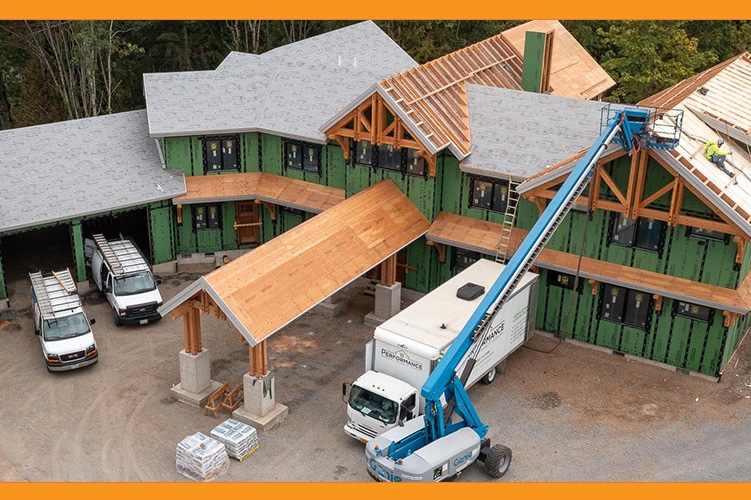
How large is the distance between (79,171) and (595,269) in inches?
919

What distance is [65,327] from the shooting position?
108 feet

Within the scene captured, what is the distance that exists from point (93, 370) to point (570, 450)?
18007mm

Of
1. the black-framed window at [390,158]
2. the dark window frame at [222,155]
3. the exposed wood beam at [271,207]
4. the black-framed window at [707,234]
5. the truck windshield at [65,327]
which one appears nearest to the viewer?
the black-framed window at [707,234]

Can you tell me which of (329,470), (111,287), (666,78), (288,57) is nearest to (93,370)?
(111,287)

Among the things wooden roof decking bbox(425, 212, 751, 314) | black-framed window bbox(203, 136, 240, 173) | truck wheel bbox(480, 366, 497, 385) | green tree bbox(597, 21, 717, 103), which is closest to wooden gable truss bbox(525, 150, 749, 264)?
wooden roof decking bbox(425, 212, 751, 314)

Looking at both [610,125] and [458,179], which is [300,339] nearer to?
[458,179]

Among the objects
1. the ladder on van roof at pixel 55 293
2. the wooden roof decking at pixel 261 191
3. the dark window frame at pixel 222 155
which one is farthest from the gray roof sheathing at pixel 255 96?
the ladder on van roof at pixel 55 293

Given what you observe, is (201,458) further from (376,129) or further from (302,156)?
(302,156)

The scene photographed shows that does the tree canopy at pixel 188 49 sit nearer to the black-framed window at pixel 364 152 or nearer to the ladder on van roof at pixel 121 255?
the ladder on van roof at pixel 121 255

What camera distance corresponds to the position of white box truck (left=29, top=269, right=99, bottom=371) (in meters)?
32.1

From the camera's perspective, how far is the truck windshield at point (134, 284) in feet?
119

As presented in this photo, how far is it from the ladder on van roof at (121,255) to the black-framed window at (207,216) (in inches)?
131

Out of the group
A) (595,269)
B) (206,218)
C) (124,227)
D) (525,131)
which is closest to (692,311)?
(595,269)

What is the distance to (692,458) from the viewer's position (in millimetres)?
28047
